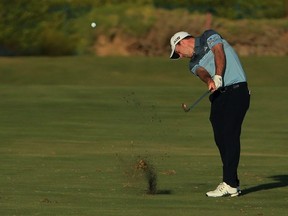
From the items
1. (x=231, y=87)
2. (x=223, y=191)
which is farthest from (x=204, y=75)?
(x=223, y=191)

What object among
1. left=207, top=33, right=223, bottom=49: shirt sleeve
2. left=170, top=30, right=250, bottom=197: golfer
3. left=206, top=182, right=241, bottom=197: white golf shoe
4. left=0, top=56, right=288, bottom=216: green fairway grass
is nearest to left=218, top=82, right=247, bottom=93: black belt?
left=170, top=30, right=250, bottom=197: golfer

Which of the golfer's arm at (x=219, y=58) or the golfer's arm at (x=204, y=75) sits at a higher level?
the golfer's arm at (x=219, y=58)

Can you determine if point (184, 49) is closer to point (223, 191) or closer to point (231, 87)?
point (231, 87)

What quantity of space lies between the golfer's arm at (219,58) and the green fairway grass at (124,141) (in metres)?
1.19

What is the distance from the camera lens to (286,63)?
38844 mm

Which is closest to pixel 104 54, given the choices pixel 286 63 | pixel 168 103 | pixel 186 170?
pixel 286 63

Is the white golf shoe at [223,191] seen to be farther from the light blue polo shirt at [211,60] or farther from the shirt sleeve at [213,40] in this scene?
the shirt sleeve at [213,40]

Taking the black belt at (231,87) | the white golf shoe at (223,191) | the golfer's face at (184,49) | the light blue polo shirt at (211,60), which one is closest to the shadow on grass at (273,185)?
the white golf shoe at (223,191)

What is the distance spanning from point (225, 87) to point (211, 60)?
0.28 meters

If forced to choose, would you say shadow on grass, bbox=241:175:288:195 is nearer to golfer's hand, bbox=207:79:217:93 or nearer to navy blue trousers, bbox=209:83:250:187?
navy blue trousers, bbox=209:83:250:187

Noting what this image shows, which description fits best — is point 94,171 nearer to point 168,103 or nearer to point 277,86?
point 168,103

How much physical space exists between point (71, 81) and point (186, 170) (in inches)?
837

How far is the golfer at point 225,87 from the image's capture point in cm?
1264

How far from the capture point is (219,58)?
1248 cm
